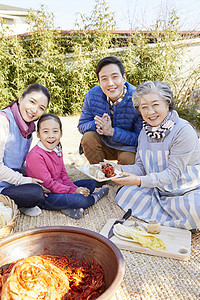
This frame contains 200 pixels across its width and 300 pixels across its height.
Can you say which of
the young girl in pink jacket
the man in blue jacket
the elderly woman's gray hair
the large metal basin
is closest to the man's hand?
the man in blue jacket

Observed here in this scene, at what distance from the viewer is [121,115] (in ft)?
12.2

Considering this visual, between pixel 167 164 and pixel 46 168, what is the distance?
4.19 ft

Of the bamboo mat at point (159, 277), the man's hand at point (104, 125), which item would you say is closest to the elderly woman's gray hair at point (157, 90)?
the man's hand at point (104, 125)

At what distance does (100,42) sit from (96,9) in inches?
36.4

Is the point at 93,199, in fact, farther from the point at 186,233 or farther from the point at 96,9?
the point at 96,9

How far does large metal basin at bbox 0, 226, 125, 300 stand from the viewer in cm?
162

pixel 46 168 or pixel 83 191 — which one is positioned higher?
pixel 46 168

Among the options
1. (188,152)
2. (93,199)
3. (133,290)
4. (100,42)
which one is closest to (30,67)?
(100,42)

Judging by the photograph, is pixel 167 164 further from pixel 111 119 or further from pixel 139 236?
pixel 111 119

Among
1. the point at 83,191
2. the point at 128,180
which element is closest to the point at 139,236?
the point at 128,180

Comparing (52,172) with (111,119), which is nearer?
(52,172)

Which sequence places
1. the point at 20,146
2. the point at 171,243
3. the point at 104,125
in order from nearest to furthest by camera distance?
the point at 171,243 < the point at 20,146 < the point at 104,125

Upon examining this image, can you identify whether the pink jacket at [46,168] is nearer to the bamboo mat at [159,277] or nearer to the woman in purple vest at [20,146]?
the woman in purple vest at [20,146]

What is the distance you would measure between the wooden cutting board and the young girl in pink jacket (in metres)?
0.52
